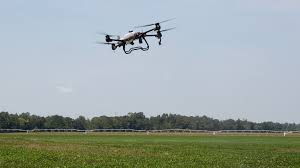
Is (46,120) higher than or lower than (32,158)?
higher

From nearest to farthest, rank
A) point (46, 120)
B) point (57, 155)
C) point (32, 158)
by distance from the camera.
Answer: point (32, 158) < point (57, 155) < point (46, 120)

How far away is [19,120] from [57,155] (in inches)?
5856

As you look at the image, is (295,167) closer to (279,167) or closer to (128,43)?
(279,167)

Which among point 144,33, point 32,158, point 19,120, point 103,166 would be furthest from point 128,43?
point 19,120

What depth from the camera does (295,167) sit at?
36.8 meters

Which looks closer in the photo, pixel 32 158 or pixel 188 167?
pixel 188 167

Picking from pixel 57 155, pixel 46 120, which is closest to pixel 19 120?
pixel 46 120

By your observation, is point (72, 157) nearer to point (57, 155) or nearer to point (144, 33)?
point (57, 155)

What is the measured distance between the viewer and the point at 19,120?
7333 inches

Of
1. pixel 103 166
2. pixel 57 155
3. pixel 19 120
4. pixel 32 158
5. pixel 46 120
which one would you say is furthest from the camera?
pixel 46 120

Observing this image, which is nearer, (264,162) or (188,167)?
(188,167)

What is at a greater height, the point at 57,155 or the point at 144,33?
the point at 144,33

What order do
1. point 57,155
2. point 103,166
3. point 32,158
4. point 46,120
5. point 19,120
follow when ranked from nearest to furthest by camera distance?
point 103,166, point 32,158, point 57,155, point 19,120, point 46,120

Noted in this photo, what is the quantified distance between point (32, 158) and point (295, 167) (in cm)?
1637
